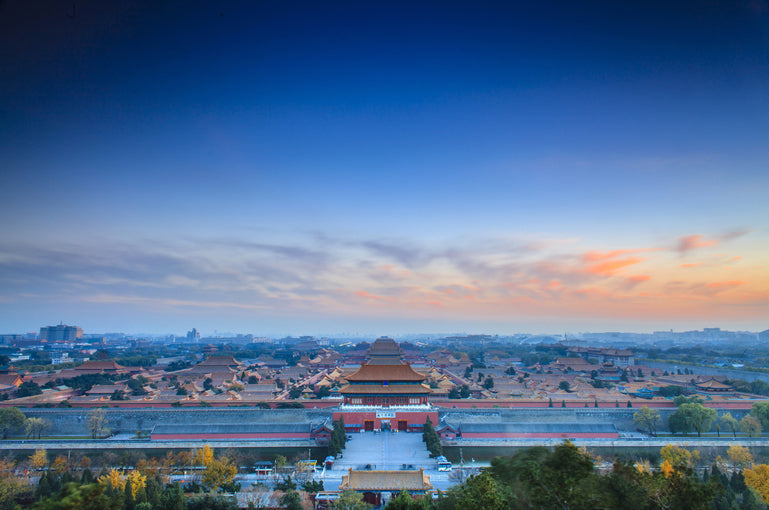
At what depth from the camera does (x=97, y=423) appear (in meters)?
25.8

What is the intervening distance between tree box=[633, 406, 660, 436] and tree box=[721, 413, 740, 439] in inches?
131

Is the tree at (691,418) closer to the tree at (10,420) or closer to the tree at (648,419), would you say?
the tree at (648,419)

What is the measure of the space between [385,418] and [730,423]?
18.6 meters

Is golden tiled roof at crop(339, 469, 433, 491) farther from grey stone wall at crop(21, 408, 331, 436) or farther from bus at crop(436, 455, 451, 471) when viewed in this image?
grey stone wall at crop(21, 408, 331, 436)

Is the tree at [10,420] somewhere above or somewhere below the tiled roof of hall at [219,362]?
below

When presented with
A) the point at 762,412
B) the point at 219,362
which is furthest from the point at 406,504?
the point at 219,362

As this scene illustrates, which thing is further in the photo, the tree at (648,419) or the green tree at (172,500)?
the tree at (648,419)

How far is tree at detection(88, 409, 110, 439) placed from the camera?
2570cm

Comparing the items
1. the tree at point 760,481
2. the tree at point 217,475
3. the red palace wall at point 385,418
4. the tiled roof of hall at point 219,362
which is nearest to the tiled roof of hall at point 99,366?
→ the tiled roof of hall at point 219,362

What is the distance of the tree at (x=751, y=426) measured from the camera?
958 inches

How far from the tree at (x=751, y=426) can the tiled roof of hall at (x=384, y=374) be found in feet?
54.6

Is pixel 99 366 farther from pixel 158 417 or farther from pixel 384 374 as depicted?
pixel 384 374

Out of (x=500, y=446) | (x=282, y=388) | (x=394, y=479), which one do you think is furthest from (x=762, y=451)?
(x=282, y=388)

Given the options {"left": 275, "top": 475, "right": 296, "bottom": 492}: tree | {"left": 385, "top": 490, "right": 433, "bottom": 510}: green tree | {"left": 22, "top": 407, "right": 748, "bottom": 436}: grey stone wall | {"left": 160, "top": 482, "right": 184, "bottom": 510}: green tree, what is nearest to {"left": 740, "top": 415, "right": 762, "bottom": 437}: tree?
{"left": 22, "top": 407, "right": 748, "bottom": 436}: grey stone wall
